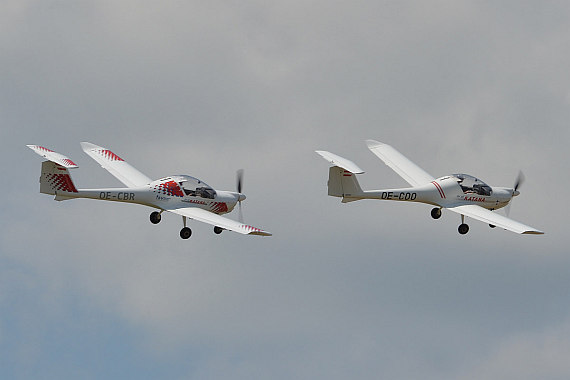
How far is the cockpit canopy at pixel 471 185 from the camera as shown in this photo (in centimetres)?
7794

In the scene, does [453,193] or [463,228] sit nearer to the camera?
[453,193]

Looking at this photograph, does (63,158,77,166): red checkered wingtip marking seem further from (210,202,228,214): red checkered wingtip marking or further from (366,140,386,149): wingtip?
(366,140,386,149): wingtip

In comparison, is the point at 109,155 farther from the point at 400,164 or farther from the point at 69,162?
the point at 400,164

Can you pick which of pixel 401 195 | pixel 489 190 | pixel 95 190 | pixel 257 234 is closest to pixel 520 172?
Answer: pixel 489 190

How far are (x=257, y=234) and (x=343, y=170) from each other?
23.4 feet

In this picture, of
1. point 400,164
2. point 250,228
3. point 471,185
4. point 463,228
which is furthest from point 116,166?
point 471,185

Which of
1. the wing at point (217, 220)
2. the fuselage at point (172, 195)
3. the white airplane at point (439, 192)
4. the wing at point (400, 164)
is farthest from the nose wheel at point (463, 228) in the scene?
the wing at point (217, 220)

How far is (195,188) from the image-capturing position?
244 feet

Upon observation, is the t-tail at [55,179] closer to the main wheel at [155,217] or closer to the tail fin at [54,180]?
the tail fin at [54,180]

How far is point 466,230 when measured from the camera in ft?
258

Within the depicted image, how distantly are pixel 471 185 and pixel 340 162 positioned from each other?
8.47m

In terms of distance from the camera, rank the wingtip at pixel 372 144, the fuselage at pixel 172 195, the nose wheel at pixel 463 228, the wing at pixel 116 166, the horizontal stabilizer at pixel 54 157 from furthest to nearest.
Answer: the wingtip at pixel 372 144 → the nose wheel at pixel 463 228 → the wing at pixel 116 166 → the fuselage at pixel 172 195 → the horizontal stabilizer at pixel 54 157

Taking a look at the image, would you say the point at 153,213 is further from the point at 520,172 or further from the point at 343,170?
the point at 520,172

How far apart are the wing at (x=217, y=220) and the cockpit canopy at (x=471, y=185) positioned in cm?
1355
